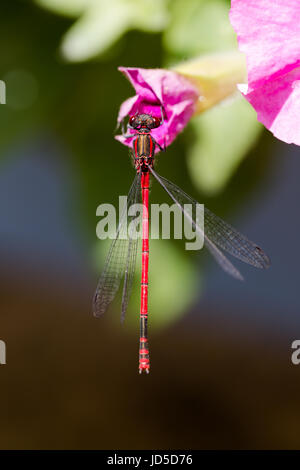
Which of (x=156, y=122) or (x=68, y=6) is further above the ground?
(x=68, y=6)

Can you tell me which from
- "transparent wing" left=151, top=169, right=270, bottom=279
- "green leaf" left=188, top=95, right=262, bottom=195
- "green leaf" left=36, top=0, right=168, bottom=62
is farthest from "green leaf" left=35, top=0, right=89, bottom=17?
"transparent wing" left=151, top=169, right=270, bottom=279

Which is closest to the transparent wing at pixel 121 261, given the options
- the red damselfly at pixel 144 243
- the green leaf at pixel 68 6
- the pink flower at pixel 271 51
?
the red damselfly at pixel 144 243

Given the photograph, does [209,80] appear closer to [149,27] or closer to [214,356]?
[149,27]

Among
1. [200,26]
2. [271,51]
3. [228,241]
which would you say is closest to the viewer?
[271,51]

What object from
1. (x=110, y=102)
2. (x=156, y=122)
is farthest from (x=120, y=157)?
(x=156, y=122)

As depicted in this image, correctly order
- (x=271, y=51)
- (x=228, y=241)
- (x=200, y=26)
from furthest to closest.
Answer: (x=200, y=26) → (x=228, y=241) → (x=271, y=51)

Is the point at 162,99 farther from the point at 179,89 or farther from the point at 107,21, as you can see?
the point at 107,21

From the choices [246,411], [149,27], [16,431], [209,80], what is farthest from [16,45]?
[246,411]

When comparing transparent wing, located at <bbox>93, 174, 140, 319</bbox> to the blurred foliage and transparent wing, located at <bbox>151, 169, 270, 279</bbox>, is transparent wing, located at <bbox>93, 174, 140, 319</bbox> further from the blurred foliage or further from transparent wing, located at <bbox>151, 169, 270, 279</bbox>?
the blurred foliage
